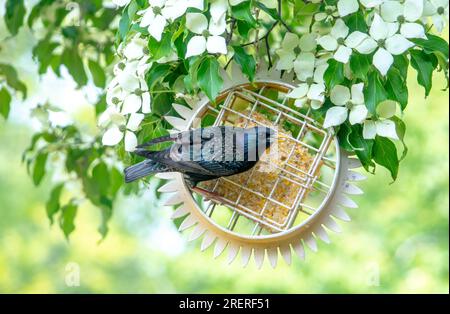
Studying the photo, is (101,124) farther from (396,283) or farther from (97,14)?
(396,283)

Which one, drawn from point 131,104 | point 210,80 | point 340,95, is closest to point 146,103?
point 131,104

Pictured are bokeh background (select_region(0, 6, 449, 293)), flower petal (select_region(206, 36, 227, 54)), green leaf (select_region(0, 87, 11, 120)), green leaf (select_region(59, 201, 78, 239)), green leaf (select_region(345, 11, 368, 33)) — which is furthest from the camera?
bokeh background (select_region(0, 6, 449, 293))

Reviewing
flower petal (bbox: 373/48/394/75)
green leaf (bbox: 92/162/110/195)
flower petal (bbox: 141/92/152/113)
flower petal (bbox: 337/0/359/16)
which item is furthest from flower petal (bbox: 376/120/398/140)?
green leaf (bbox: 92/162/110/195)

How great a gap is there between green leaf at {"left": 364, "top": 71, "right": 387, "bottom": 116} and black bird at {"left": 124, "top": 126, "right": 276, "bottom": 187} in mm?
183

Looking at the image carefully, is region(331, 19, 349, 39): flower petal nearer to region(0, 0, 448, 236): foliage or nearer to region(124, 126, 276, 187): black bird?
region(0, 0, 448, 236): foliage

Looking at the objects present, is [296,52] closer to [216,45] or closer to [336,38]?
[336,38]

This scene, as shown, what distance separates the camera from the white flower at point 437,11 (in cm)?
141

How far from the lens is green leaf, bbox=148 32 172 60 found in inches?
53.0

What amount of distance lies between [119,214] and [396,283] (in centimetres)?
203

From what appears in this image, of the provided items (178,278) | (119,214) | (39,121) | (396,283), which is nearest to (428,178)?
(396,283)

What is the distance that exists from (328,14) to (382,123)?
0.85 feet

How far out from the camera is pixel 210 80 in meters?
1.31

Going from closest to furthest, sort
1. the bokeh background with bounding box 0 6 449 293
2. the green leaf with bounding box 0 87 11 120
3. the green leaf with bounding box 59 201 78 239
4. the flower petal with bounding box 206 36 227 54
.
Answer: the flower petal with bounding box 206 36 227 54
the green leaf with bounding box 0 87 11 120
the green leaf with bounding box 59 201 78 239
the bokeh background with bounding box 0 6 449 293
